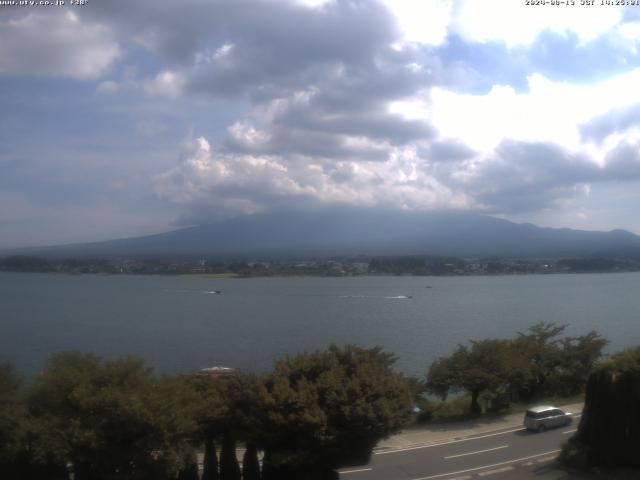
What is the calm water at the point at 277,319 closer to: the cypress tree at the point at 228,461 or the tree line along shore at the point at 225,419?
the tree line along shore at the point at 225,419

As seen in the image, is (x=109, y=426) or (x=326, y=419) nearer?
(x=109, y=426)

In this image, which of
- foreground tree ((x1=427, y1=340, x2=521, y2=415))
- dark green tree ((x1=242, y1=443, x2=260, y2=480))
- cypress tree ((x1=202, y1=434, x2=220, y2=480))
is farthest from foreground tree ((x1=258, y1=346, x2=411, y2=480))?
foreground tree ((x1=427, y1=340, x2=521, y2=415))

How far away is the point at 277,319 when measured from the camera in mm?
46688

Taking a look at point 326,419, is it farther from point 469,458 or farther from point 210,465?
point 469,458

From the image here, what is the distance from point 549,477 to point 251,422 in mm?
4871

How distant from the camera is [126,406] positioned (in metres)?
8.71

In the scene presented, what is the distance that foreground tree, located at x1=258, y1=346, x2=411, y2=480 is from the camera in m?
9.41

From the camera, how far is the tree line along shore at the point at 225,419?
28.8ft

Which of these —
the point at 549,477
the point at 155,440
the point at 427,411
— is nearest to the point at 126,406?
the point at 155,440

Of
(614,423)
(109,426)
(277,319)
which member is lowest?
(277,319)

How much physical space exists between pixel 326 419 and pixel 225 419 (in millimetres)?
1703

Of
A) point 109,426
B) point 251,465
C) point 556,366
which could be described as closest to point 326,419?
point 251,465

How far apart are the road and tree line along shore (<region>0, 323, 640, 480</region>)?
1128 millimetres

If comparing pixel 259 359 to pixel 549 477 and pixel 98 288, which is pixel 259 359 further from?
pixel 98 288
